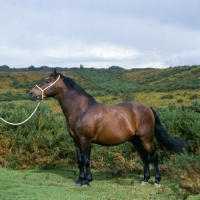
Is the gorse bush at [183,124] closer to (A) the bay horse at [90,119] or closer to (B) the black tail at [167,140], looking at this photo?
(B) the black tail at [167,140]

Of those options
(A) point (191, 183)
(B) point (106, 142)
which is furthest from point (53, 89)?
(A) point (191, 183)

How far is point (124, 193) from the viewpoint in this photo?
310 inches

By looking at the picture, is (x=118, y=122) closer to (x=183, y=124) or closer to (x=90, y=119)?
(x=90, y=119)

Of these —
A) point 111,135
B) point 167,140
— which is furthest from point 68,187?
point 167,140

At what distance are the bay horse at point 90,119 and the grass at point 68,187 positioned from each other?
420mm

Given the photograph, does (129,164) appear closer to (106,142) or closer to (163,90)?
(106,142)

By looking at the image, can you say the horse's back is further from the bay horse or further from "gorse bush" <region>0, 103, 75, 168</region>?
"gorse bush" <region>0, 103, 75, 168</region>

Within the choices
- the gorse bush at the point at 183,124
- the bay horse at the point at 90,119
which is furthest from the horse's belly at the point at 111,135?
the gorse bush at the point at 183,124

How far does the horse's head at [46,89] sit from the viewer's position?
8922mm

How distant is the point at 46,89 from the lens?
893cm

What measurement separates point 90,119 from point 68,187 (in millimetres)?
1476

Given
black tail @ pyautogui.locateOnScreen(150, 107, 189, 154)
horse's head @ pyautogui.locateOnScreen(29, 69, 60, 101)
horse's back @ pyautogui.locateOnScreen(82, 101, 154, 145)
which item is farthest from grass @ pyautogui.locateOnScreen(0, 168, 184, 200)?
horse's head @ pyautogui.locateOnScreen(29, 69, 60, 101)

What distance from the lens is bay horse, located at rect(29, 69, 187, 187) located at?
→ 8742mm

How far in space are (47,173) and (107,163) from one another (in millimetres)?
1779
